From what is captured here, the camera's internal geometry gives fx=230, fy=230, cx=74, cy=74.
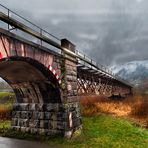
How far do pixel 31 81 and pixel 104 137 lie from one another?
724 cm

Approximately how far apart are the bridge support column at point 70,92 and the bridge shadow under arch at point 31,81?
74 cm

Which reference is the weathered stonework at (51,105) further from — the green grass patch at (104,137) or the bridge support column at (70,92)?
the green grass patch at (104,137)

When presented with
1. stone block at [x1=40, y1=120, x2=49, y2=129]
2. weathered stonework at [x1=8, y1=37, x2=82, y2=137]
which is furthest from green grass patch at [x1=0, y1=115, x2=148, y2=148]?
stone block at [x1=40, y1=120, x2=49, y2=129]

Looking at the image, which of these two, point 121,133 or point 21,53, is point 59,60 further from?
point 121,133

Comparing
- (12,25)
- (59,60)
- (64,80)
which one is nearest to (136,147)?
(64,80)

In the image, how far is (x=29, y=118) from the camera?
1980 centimetres

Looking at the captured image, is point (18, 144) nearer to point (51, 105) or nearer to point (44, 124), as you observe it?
point (44, 124)

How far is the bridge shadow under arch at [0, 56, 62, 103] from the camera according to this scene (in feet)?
53.0

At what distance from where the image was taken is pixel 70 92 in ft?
63.2

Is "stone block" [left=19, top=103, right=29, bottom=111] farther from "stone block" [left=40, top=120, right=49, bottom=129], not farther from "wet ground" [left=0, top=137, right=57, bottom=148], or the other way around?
"wet ground" [left=0, top=137, right=57, bottom=148]

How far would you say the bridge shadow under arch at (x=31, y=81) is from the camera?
1616 centimetres

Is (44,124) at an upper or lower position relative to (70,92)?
lower

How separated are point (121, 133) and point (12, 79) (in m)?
9.94

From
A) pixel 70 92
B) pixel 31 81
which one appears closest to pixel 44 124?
pixel 70 92
